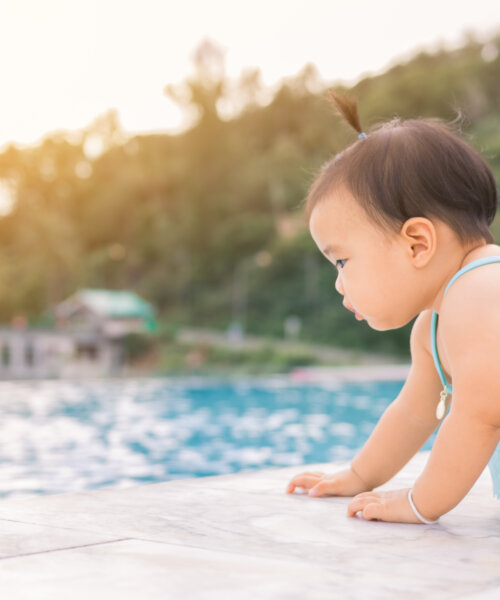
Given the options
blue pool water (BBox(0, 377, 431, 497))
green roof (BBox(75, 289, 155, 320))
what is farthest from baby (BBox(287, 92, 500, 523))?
green roof (BBox(75, 289, 155, 320))

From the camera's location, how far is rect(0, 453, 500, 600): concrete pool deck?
835mm

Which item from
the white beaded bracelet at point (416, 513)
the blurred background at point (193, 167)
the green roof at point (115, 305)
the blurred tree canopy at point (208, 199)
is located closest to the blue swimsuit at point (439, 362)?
the white beaded bracelet at point (416, 513)

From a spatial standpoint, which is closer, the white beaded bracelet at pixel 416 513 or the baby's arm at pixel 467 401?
the baby's arm at pixel 467 401

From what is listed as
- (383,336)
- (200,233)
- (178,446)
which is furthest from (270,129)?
(178,446)

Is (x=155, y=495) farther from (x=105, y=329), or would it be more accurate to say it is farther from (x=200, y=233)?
(x=200, y=233)

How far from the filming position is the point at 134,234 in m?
37.2

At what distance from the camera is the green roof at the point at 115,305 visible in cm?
2590

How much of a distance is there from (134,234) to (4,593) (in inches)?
1454

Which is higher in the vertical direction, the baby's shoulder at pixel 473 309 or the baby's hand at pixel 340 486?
the baby's shoulder at pixel 473 309

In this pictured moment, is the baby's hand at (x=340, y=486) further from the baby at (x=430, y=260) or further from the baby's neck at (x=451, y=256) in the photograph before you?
the baby's neck at (x=451, y=256)

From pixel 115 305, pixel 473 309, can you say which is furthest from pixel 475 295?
pixel 115 305

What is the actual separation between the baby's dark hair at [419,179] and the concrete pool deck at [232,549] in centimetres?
45

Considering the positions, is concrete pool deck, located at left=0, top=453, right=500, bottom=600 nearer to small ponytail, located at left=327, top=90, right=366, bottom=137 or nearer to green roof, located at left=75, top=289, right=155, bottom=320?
small ponytail, located at left=327, top=90, right=366, bottom=137

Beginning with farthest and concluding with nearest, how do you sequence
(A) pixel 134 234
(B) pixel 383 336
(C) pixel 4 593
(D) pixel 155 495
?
(A) pixel 134 234 → (B) pixel 383 336 → (D) pixel 155 495 → (C) pixel 4 593
